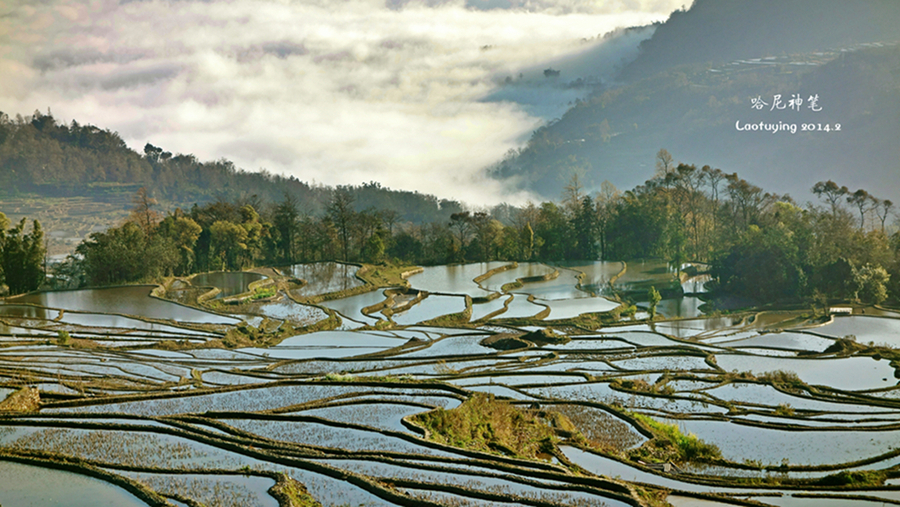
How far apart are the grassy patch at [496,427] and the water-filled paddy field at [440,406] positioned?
62mm

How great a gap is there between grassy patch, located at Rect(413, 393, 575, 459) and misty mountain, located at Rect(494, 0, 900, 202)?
54894 millimetres

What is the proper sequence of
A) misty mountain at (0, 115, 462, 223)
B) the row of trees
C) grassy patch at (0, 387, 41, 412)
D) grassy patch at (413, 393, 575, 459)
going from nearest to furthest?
grassy patch at (413, 393, 575, 459)
grassy patch at (0, 387, 41, 412)
the row of trees
misty mountain at (0, 115, 462, 223)

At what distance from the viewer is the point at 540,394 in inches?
663

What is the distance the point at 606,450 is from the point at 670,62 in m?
188

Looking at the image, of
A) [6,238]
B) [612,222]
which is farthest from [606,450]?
[612,222]

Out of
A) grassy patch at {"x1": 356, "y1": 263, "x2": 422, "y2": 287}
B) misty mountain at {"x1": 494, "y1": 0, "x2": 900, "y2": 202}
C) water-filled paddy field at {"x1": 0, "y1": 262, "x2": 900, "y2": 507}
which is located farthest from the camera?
misty mountain at {"x1": 494, "y1": 0, "x2": 900, "y2": 202}

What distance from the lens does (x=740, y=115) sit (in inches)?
4855

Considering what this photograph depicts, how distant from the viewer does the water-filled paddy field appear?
391 inches

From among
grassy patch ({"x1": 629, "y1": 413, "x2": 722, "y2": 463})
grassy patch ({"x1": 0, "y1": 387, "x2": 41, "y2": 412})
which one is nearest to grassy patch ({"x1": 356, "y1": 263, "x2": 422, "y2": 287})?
grassy patch ({"x1": 0, "y1": 387, "x2": 41, "y2": 412})

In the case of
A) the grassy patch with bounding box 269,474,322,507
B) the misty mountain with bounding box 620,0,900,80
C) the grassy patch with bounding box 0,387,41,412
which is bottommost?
the grassy patch with bounding box 269,474,322,507

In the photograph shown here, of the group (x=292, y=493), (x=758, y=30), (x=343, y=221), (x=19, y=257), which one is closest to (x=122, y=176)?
(x=343, y=221)

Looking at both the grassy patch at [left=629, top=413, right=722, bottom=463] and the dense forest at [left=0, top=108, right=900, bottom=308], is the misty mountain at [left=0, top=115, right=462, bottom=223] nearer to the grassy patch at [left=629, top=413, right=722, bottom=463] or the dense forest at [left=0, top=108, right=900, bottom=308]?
the dense forest at [left=0, top=108, right=900, bottom=308]

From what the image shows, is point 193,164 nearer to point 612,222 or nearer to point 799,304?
point 612,222

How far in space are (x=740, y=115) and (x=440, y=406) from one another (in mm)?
128321
